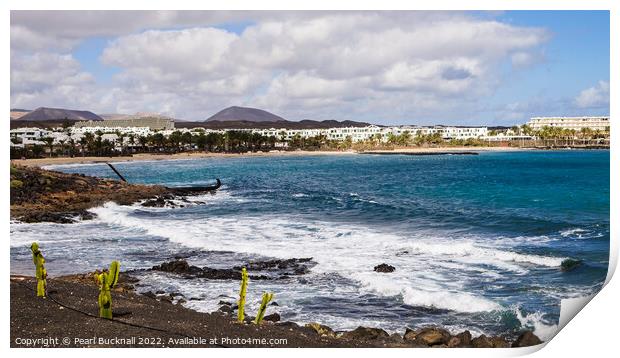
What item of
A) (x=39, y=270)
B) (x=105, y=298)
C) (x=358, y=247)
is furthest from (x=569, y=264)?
(x=39, y=270)

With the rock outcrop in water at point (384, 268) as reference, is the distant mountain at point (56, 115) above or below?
above

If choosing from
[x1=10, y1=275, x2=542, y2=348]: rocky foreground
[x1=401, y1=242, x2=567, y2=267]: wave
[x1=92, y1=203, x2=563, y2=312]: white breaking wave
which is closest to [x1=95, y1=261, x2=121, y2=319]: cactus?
[x1=10, y1=275, x2=542, y2=348]: rocky foreground

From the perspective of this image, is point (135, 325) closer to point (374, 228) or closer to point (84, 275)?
point (84, 275)

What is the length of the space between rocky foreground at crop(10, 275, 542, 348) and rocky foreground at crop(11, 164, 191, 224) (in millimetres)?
3075

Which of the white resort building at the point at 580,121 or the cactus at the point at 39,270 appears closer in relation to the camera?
the cactus at the point at 39,270

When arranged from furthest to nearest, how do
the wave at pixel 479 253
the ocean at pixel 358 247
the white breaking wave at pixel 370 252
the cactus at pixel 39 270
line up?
the wave at pixel 479 253
the white breaking wave at pixel 370 252
the ocean at pixel 358 247
the cactus at pixel 39 270

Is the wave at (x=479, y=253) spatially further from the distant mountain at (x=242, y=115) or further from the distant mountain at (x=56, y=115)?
the distant mountain at (x=56, y=115)

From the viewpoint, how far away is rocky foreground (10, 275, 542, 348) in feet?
23.1

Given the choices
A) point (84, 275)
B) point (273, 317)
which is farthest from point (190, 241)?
point (273, 317)

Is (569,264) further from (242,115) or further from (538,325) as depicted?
(242,115)

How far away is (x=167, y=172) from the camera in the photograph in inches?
604

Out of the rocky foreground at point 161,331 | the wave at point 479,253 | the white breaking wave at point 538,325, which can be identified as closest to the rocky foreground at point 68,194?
the rocky foreground at point 161,331

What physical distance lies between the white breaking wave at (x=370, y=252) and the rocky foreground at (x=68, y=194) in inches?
23.6

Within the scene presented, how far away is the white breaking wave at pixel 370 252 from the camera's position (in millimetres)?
9297
